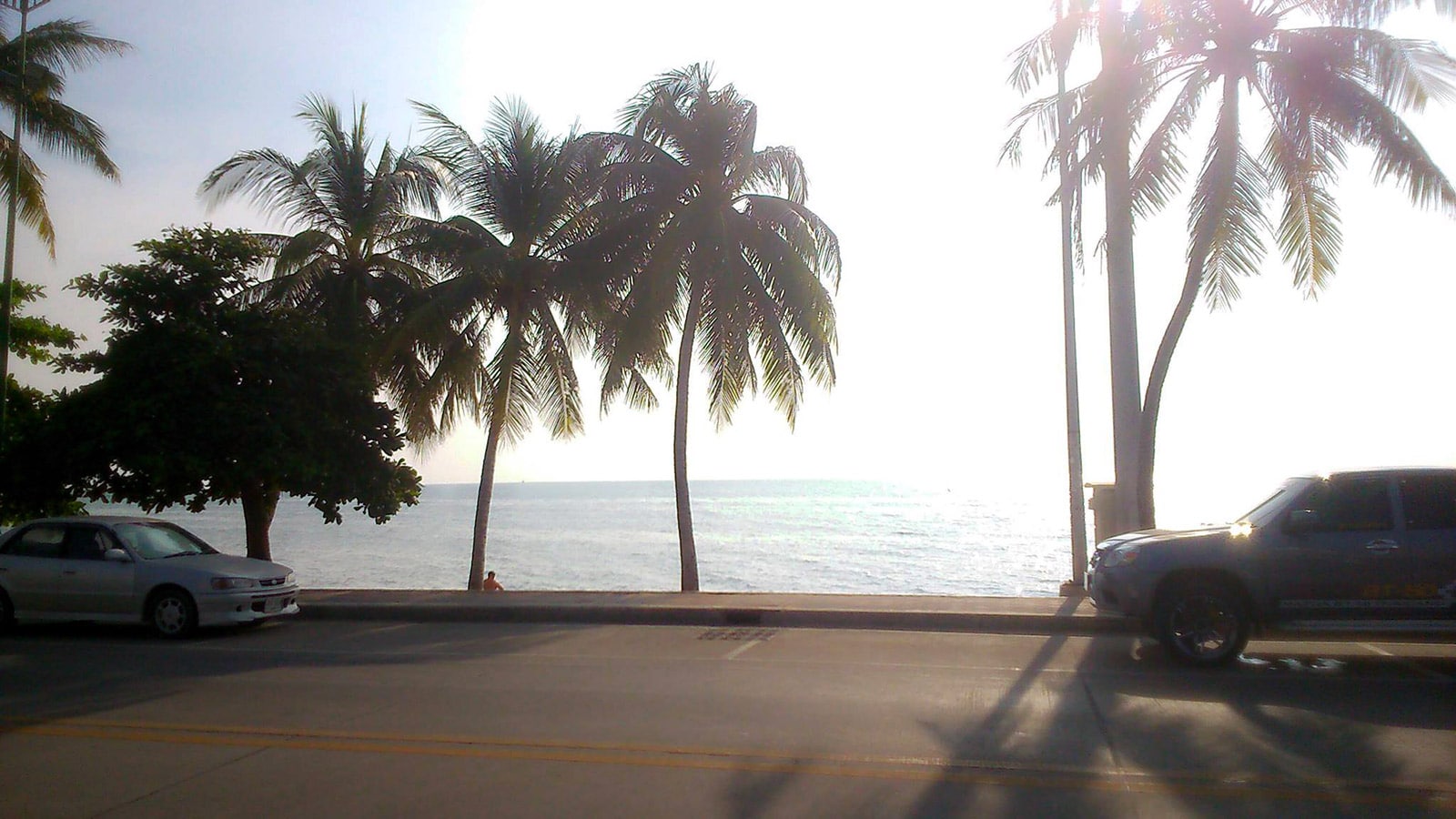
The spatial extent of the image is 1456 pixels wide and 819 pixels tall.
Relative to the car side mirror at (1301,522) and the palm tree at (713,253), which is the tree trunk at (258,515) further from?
the car side mirror at (1301,522)

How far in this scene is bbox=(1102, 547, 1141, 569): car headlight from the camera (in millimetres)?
10219

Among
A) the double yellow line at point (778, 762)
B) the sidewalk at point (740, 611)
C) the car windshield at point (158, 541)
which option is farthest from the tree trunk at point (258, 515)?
the double yellow line at point (778, 762)

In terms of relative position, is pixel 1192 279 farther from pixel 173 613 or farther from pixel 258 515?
pixel 258 515

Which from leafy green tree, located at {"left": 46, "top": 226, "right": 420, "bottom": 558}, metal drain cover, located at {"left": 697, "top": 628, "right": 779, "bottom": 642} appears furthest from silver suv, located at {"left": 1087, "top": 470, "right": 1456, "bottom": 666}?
leafy green tree, located at {"left": 46, "top": 226, "right": 420, "bottom": 558}

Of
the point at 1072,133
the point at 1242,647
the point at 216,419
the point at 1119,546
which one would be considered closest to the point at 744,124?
the point at 1072,133

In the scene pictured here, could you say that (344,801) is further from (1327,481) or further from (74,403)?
(74,403)

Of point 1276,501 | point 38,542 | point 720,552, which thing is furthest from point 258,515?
point 720,552

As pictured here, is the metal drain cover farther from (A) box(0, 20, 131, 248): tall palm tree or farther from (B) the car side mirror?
(A) box(0, 20, 131, 248): tall palm tree

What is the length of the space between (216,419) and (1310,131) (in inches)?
641

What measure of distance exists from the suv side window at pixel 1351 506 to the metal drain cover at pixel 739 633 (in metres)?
5.79

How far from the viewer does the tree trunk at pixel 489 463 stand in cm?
2056

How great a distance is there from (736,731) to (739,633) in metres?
5.00

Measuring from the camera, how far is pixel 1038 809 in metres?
5.69

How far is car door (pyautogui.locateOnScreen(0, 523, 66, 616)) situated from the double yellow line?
577 centimetres
